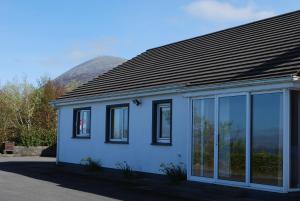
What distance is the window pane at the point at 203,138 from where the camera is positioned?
14.9m

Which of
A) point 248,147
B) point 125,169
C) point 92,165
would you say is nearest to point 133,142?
point 125,169

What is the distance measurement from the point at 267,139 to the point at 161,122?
556 cm

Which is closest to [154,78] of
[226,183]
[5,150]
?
[226,183]

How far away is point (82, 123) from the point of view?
2316cm

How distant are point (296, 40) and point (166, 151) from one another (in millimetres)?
5333

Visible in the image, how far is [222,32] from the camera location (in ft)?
70.5

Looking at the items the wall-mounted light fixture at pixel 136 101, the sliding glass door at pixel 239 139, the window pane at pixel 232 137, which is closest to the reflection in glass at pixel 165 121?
the wall-mounted light fixture at pixel 136 101

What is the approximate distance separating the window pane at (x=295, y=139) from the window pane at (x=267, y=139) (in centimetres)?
31

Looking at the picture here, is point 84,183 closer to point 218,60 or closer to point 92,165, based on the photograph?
point 92,165

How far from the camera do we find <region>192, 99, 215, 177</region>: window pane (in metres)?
14.9

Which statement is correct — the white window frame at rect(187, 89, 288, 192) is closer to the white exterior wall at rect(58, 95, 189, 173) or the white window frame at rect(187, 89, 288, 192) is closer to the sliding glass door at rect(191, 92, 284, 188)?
the sliding glass door at rect(191, 92, 284, 188)

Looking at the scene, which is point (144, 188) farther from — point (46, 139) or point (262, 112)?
point (46, 139)

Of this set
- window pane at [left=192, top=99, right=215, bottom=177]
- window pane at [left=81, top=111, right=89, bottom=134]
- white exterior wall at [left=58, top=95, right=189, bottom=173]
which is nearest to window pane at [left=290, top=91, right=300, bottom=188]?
window pane at [left=192, top=99, right=215, bottom=177]

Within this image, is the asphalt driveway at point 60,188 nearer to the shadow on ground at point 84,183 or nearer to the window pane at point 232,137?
the shadow on ground at point 84,183
